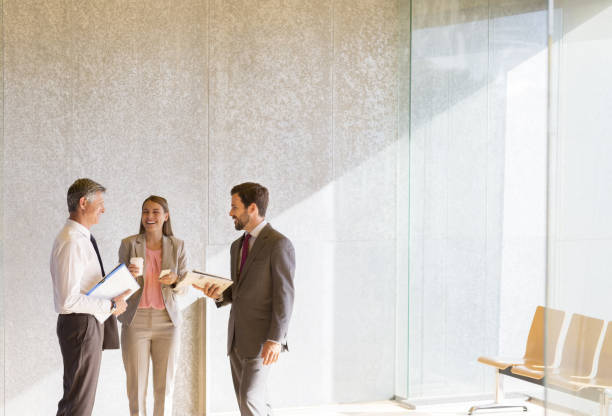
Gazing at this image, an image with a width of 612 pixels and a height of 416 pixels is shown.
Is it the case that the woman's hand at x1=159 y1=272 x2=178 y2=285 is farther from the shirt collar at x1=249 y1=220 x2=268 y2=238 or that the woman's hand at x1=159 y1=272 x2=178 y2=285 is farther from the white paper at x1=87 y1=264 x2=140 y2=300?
the shirt collar at x1=249 y1=220 x2=268 y2=238

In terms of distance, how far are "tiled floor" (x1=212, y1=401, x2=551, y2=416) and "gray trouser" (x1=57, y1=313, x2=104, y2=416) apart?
74.1 inches

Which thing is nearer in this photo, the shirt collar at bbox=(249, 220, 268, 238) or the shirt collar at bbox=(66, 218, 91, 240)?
the shirt collar at bbox=(66, 218, 91, 240)

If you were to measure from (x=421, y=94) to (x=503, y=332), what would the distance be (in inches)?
79.9

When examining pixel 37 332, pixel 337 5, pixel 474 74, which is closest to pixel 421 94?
pixel 474 74

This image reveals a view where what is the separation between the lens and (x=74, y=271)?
395 centimetres

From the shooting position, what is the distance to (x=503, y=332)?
556cm

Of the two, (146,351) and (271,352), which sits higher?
(271,352)

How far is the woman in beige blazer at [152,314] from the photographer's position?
465cm

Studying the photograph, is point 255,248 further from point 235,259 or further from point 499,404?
point 499,404

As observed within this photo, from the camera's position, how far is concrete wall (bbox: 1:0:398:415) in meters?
5.30

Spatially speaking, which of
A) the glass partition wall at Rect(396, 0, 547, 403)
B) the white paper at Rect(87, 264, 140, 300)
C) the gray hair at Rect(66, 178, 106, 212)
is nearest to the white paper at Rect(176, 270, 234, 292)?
the white paper at Rect(87, 264, 140, 300)

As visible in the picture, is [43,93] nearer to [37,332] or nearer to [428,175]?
[37,332]

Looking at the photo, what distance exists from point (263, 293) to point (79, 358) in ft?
3.52

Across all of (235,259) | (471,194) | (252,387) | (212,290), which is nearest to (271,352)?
(252,387)
